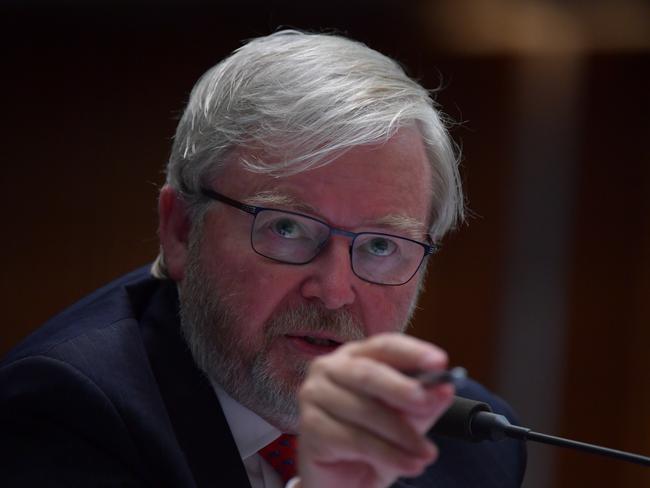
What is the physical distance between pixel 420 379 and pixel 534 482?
2.72 meters

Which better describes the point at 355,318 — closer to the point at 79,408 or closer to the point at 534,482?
the point at 79,408

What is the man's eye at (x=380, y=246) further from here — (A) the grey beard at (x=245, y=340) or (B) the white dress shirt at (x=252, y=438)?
(B) the white dress shirt at (x=252, y=438)

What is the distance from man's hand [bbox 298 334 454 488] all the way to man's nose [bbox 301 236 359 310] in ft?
1.72

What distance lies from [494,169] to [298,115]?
81.3 inches

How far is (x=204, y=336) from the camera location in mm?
1725

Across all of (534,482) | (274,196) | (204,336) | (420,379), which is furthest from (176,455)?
(534,482)

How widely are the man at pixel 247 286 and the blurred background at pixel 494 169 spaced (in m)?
1.75

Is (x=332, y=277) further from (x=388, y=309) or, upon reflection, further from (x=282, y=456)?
(x=282, y=456)

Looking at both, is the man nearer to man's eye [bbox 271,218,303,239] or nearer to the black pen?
man's eye [bbox 271,218,303,239]

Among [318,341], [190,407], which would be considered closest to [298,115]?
[318,341]

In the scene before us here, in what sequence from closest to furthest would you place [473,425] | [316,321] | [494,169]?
[473,425]
[316,321]
[494,169]

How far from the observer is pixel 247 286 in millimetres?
1659

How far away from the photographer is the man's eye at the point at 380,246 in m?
1.68

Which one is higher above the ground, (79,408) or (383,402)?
(383,402)
